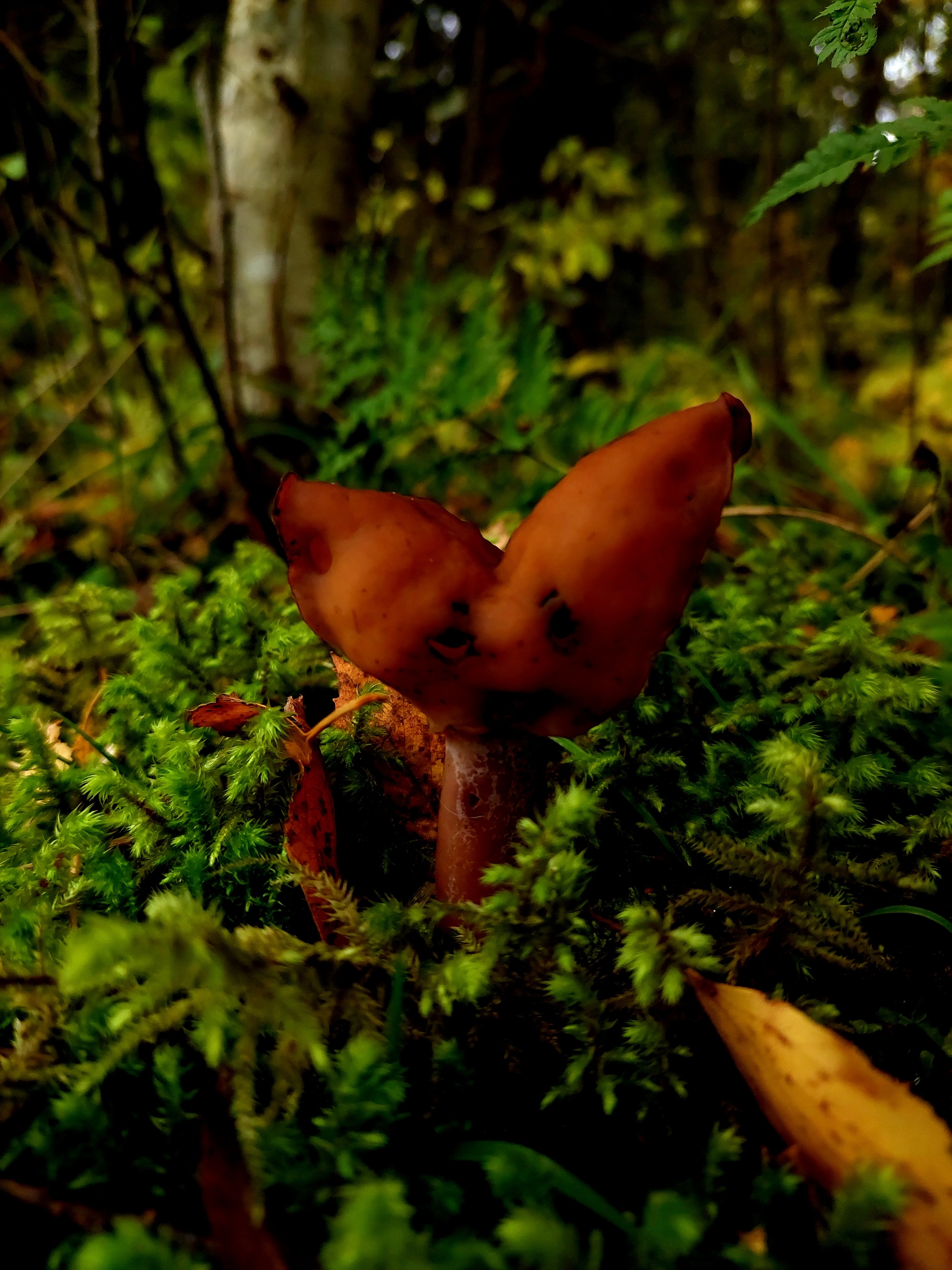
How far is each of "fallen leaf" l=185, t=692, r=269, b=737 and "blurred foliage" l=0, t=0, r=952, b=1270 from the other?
5cm

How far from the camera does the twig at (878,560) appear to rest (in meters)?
2.13

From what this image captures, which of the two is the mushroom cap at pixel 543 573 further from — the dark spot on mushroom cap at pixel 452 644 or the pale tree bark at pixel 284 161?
the pale tree bark at pixel 284 161

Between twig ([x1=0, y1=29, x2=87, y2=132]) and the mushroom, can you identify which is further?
twig ([x1=0, y1=29, x2=87, y2=132])

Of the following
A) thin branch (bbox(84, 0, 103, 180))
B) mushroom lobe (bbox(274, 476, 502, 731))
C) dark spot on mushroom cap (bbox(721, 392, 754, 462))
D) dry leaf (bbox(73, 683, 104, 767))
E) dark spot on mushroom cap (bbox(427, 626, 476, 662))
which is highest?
thin branch (bbox(84, 0, 103, 180))

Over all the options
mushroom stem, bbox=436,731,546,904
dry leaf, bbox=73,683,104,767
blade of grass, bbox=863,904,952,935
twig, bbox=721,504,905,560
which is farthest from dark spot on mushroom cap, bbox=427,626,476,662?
twig, bbox=721,504,905,560

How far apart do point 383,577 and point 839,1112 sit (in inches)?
29.4

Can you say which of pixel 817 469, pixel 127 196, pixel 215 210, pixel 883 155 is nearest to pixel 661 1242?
pixel 883 155

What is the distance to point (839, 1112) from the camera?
0.82 metres

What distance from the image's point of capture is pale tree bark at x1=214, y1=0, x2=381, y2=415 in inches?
108

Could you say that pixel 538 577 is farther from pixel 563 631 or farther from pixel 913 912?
pixel 913 912

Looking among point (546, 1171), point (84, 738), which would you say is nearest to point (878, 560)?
point (546, 1171)

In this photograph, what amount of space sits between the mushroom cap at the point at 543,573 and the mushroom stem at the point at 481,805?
145 mm

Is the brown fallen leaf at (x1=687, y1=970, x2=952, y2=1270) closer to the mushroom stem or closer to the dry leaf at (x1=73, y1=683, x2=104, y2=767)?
the mushroom stem

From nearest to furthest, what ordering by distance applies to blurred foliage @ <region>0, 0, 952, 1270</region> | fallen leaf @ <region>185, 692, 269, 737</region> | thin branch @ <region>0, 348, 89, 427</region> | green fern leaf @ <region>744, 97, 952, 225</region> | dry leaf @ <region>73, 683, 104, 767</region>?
blurred foliage @ <region>0, 0, 952, 1270</region>
green fern leaf @ <region>744, 97, 952, 225</region>
fallen leaf @ <region>185, 692, 269, 737</region>
dry leaf @ <region>73, 683, 104, 767</region>
thin branch @ <region>0, 348, 89, 427</region>
